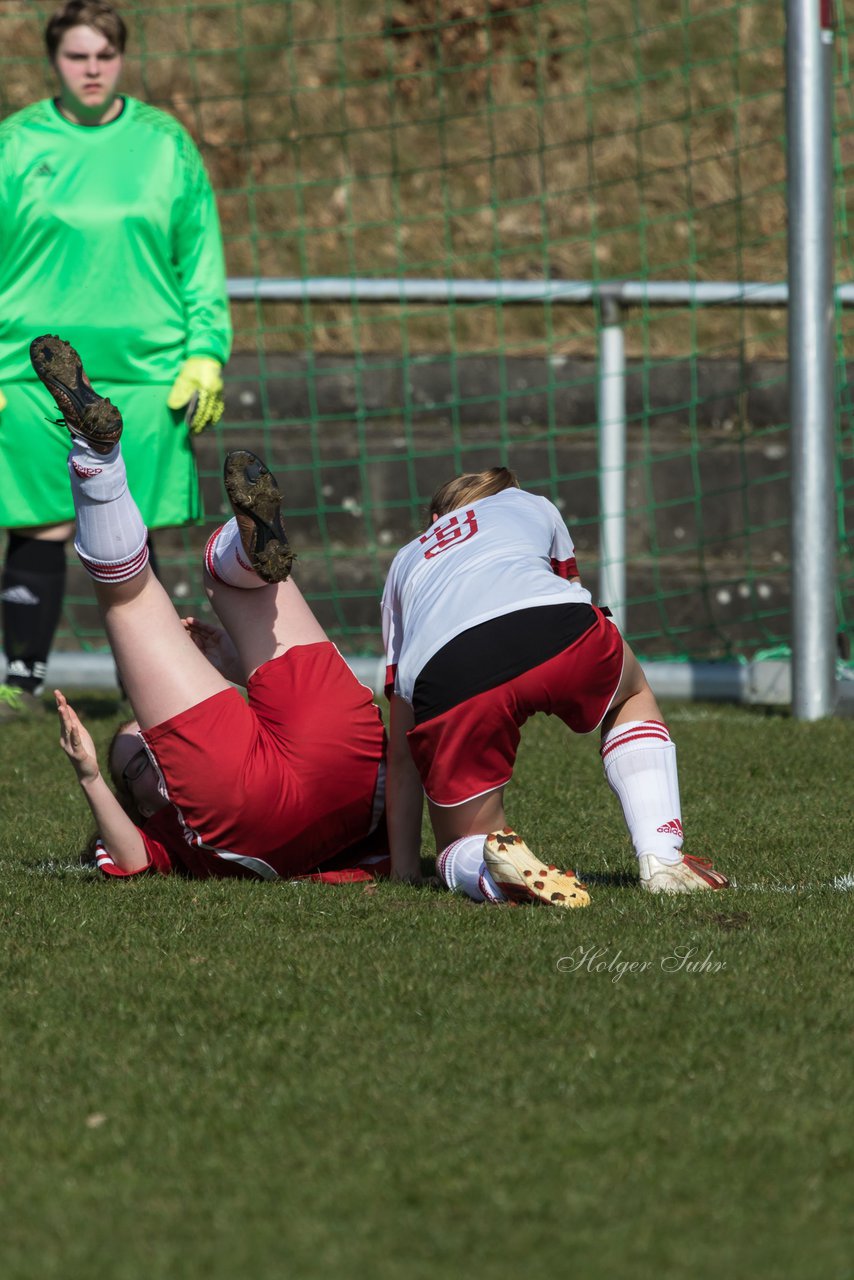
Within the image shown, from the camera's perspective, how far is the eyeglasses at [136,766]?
3645 mm

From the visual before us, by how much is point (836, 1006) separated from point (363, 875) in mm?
1201

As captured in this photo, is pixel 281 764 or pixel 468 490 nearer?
pixel 281 764

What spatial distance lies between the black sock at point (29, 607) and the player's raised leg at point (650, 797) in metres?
2.78

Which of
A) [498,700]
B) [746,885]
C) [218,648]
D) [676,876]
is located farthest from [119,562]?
[746,885]

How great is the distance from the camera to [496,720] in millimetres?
3312

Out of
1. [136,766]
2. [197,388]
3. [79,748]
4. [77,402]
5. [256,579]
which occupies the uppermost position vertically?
[77,402]

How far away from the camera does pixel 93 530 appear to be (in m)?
3.43

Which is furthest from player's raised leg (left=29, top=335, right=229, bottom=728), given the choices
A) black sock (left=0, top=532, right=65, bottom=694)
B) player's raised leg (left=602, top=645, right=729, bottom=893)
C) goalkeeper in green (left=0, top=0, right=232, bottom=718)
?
black sock (left=0, top=532, right=65, bottom=694)

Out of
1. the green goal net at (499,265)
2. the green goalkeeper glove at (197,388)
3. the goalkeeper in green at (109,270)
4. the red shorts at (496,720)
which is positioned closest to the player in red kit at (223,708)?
the red shorts at (496,720)

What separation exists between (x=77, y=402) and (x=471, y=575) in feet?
2.60

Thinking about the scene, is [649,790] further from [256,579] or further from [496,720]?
[256,579]

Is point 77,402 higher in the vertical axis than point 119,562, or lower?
higher

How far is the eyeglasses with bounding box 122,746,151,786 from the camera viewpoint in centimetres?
364

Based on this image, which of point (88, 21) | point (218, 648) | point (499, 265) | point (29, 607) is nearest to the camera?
point (218, 648)
